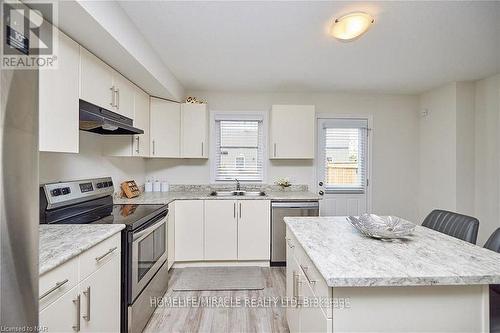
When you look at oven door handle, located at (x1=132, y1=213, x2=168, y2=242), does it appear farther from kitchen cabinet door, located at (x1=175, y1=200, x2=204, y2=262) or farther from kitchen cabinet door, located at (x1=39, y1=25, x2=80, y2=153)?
kitchen cabinet door, located at (x1=39, y1=25, x2=80, y2=153)

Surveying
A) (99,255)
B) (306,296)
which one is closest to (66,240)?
(99,255)

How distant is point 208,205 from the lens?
2982 millimetres

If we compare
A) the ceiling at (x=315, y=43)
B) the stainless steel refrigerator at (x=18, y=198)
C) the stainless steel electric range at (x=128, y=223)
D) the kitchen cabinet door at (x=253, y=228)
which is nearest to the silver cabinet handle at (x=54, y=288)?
the stainless steel refrigerator at (x=18, y=198)

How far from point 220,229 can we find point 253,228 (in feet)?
1.38

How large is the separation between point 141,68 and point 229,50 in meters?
0.84

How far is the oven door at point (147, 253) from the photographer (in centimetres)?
172

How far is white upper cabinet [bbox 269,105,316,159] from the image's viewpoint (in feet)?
10.9

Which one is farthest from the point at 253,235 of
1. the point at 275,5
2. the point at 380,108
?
the point at 380,108

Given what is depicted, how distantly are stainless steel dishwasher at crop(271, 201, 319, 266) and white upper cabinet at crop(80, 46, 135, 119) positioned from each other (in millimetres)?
2016

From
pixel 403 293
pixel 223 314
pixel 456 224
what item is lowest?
pixel 223 314

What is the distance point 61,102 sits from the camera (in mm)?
1419

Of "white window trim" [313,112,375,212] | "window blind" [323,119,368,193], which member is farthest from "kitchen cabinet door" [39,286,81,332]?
"window blind" [323,119,368,193]

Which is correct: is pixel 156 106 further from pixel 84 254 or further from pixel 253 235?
pixel 84 254

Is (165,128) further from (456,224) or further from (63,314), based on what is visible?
(456,224)
